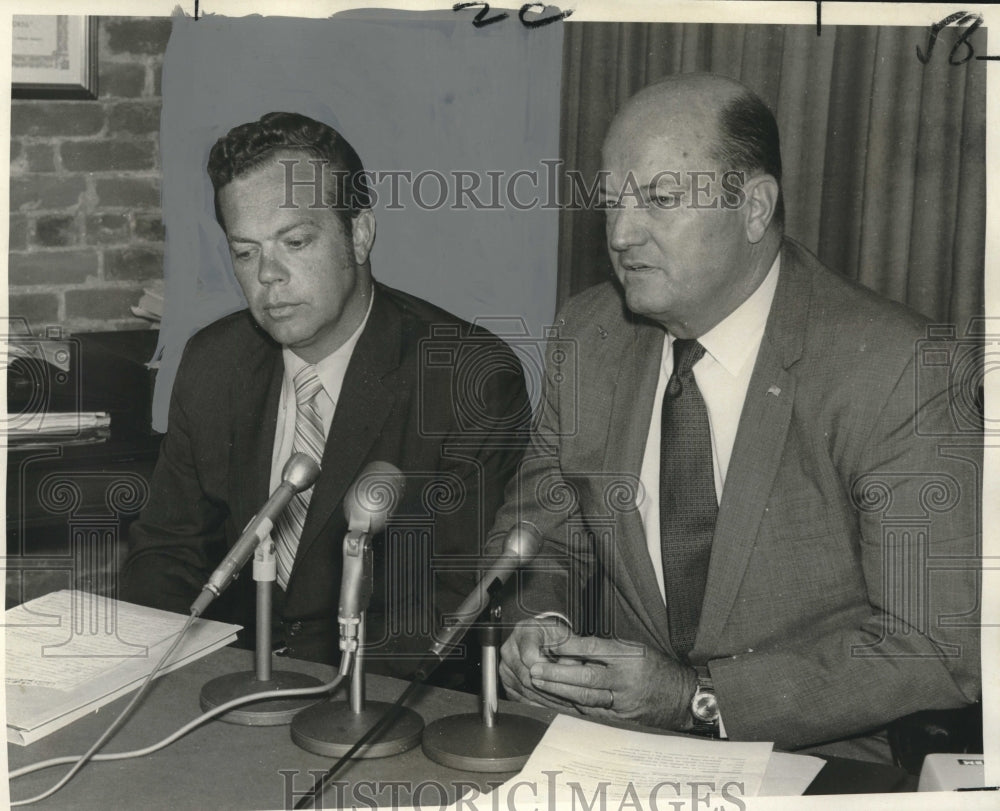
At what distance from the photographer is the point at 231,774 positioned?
1.66 meters

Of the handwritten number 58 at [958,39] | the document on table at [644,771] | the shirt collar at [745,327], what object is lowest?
the document on table at [644,771]

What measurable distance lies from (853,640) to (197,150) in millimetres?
1362

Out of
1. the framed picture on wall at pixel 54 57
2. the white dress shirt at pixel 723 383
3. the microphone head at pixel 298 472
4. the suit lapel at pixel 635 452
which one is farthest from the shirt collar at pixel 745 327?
the framed picture on wall at pixel 54 57

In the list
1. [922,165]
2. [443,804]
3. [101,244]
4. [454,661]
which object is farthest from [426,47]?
[443,804]

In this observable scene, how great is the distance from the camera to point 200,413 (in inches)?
81.4

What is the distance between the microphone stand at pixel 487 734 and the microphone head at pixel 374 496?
0.21m

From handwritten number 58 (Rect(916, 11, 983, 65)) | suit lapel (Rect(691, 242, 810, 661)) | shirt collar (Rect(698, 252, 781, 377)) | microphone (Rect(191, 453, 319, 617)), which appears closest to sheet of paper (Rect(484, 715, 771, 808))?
suit lapel (Rect(691, 242, 810, 661))

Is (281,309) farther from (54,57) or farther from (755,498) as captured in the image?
(755,498)

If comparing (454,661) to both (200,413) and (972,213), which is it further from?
(972,213)

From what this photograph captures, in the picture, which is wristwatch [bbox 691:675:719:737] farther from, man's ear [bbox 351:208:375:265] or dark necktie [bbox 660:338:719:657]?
man's ear [bbox 351:208:375:265]

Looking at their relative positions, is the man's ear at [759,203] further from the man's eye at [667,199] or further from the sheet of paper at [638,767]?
the sheet of paper at [638,767]

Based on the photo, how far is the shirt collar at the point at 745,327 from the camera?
1988 mm

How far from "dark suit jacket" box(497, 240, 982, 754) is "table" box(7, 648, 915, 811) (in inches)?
7.9

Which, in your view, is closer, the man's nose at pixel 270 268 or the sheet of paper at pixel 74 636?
the sheet of paper at pixel 74 636
